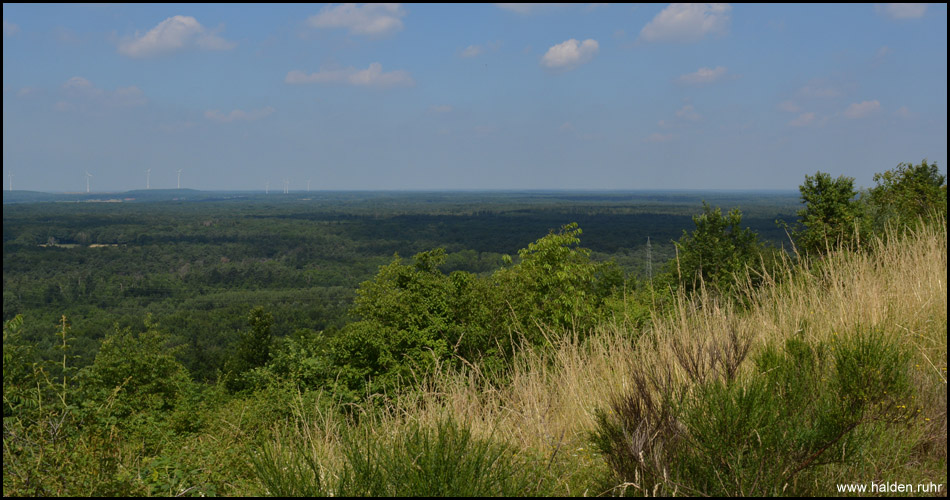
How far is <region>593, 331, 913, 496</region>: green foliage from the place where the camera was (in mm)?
2406

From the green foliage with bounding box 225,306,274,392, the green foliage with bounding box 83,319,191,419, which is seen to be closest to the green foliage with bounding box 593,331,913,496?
the green foliage with bounding box 83,319,191,419

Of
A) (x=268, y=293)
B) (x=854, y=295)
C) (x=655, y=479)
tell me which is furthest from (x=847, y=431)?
(x=268, y=293)

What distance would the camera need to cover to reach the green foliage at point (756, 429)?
2.41m

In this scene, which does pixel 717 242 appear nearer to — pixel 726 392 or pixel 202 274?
pixel 726 392

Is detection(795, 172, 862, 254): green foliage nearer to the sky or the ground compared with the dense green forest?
nearer to the sky

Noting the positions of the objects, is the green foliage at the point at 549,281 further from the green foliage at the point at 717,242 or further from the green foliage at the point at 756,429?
the green foliage at the point at 756,429

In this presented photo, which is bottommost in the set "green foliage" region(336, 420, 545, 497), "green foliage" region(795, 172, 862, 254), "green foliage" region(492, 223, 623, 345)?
"green foliage" region(492, 223, 623, 345)

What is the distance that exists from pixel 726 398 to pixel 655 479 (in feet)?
1.54

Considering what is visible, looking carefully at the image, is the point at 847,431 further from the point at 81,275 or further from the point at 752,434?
the point at 81,275

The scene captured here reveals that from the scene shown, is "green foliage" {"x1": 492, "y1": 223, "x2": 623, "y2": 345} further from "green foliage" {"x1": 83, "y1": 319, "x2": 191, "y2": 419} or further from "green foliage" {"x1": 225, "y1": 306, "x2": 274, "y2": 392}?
"green foliage" {"x1": 225, "y1": 306, "x2": 274, "y2": 392}

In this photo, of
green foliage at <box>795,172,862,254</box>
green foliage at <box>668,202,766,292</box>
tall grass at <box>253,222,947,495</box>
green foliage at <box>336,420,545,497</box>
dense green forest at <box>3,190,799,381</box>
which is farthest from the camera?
dense green forest at <box>3,190,799,381</box>

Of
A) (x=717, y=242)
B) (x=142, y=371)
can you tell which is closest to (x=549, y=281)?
(x=717, y=242)

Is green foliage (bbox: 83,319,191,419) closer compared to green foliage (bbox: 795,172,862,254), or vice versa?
green foliage (bbox: 795,172,862,254)

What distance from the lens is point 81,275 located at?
133 metres
